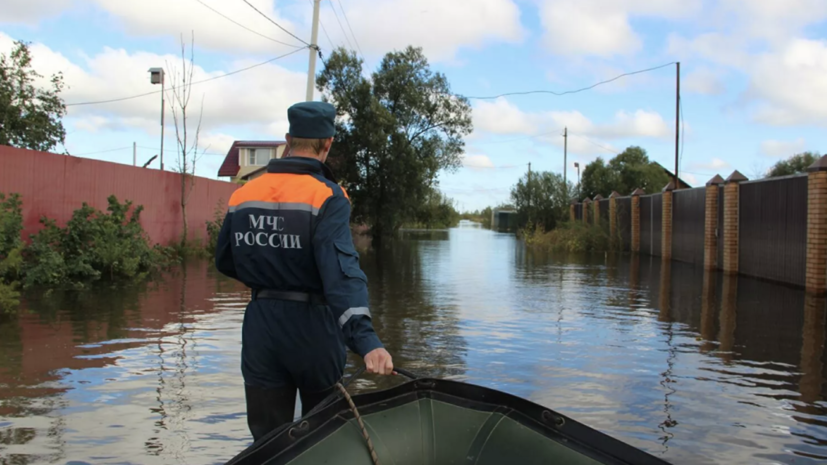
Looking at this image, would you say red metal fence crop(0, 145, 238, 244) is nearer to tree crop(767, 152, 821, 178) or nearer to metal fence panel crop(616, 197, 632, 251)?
metal fence panel crop(616, 197, 632, 251)

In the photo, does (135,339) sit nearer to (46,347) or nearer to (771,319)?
(46,347)

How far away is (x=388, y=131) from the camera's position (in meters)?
31.1

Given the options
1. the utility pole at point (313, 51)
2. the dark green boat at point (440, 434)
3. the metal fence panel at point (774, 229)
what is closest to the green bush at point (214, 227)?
the utility pole at point (313, 51)

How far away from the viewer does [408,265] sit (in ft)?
60.3

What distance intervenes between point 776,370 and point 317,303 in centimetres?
519

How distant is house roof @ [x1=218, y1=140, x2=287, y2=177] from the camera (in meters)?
56.1

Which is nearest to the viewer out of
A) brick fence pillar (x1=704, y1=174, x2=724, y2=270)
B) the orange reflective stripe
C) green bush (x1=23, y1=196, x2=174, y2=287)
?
the orange reflective stripe

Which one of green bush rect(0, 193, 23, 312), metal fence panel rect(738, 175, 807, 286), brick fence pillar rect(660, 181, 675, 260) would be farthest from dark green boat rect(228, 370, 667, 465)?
brick fence pillar rect(660, 181, 675, 260)

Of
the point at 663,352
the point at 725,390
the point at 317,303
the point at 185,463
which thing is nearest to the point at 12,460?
the point at 185,463

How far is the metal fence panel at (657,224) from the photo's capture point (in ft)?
71.7

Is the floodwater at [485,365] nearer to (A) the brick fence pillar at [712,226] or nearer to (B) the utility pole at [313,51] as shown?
(A) the brick fence pillar at [712,226]

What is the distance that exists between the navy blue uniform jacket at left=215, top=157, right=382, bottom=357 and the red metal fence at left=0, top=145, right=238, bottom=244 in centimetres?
997

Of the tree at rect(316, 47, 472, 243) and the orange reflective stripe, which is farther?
the tree at rect(316, 47, 472, 243)

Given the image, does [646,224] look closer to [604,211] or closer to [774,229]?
[604,211]
